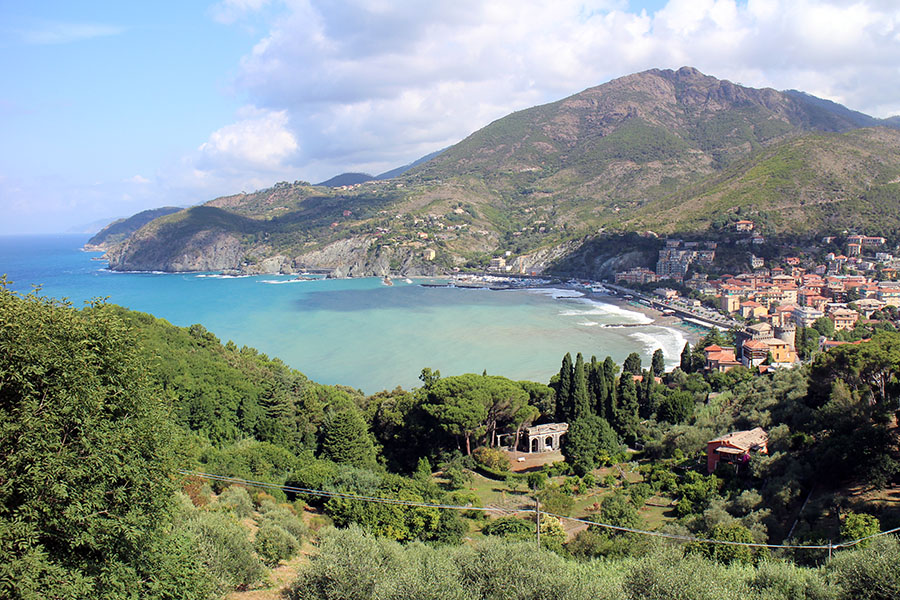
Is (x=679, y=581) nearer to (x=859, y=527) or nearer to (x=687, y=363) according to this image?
(x=859, y=527)

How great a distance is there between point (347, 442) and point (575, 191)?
124 m

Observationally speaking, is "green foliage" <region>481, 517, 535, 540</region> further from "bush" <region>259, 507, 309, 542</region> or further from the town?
the town

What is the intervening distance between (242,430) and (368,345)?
23.0 metres

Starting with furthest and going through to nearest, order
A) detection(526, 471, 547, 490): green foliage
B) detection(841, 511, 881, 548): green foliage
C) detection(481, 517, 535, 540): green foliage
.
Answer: detection(526, 471, 547, 490): green foliage, detection(481, 517, 535, 540): green foliage, detection(841, 511, 881, 548): green foliage

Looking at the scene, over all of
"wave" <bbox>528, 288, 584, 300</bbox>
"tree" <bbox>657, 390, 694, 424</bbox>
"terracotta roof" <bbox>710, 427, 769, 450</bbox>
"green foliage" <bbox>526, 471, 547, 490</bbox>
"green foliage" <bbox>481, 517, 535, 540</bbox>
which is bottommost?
"green foliage" <bbox>526, 471, 547, 490</bbox>

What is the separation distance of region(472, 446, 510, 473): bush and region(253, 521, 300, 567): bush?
994 cm

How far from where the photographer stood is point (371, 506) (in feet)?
42.9

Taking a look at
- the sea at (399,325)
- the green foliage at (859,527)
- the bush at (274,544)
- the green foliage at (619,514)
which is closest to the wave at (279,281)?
the sea at (399,325)

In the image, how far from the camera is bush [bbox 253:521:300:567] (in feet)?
32.0

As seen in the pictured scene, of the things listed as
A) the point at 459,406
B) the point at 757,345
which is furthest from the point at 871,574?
the point at 757,345

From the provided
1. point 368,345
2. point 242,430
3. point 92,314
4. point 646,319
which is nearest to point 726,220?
point 646,319

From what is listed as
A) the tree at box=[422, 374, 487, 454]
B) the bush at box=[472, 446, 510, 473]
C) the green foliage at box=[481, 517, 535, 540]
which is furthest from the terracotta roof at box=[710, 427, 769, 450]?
the tree at box=[422, 374, 487, 454]

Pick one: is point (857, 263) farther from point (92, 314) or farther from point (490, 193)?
point (490, 193)

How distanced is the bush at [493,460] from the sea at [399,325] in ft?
43.3
